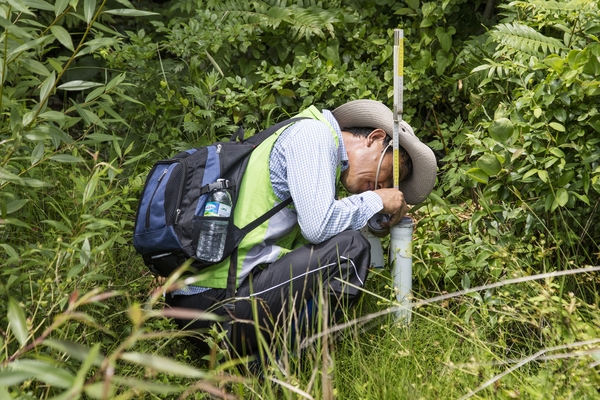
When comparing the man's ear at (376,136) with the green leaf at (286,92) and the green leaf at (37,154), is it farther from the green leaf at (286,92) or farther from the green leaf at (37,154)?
the green leaf at (37,154)

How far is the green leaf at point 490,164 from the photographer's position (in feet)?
9.81

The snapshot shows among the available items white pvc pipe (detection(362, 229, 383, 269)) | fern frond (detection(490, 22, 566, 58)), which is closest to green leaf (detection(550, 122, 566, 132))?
fern frond (detection(490, 22, 566, 58))

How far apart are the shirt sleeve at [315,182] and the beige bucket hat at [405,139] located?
333 mm

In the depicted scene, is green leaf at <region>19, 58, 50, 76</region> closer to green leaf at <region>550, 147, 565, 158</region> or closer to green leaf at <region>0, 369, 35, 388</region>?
green leaf at <region>0, 369, 35, 388</region>

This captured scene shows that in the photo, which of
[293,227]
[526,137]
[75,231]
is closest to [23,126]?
[75,231]

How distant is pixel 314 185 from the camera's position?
2.91 metres

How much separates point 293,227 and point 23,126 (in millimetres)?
1219

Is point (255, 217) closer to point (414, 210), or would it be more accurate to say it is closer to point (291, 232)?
point (291, 232)

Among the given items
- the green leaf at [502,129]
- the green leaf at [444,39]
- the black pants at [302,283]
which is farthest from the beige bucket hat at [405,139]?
the green leaf at [444,39]

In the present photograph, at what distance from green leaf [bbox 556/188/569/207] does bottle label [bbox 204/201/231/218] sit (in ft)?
4.23

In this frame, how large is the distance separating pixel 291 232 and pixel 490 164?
2.88 ft

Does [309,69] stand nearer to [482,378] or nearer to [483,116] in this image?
[483,116]

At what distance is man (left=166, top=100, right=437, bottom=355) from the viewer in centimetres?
292

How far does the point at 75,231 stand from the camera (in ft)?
8.78
